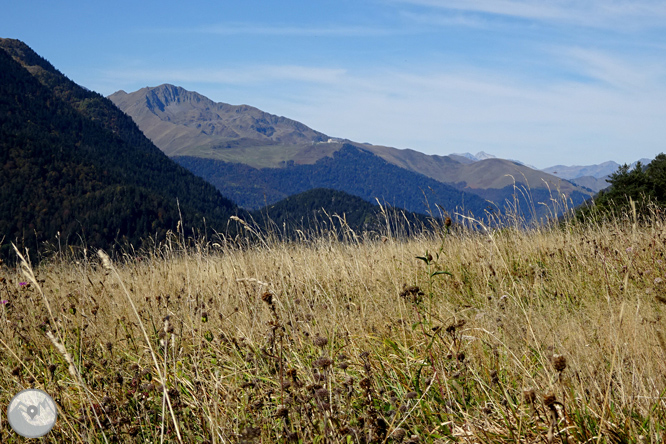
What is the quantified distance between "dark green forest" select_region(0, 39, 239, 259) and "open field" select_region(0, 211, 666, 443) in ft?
127

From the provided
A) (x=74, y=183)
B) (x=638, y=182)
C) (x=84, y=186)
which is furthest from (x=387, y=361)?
(x=74, y=183)

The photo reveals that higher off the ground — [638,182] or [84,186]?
[638,182]

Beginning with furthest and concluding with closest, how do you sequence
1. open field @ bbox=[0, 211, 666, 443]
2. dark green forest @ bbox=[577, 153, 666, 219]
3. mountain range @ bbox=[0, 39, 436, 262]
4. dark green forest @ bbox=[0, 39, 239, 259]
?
dark green forest @ bbox=[0, 39, 239, 259] < mountain range @ bbox=[0, 39, 436, 262] < dark green forest @ bbox=[577, 153, 666, 219] < open field @ bbox=[0, 211, 666, 443]

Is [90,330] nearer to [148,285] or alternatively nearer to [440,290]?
[148,285]

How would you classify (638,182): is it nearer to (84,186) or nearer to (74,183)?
(84,186)

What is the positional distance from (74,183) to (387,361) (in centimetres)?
11212

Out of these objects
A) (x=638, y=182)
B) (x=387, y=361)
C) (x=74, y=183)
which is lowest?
(x=74, y=183)

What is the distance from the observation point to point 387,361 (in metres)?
2.51

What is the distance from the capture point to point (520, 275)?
13.8ft

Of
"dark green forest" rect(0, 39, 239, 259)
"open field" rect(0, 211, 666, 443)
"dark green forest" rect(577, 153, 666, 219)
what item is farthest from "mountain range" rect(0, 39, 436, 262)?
"open field" rect(0, 211, 666, 443)

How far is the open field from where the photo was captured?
176cm

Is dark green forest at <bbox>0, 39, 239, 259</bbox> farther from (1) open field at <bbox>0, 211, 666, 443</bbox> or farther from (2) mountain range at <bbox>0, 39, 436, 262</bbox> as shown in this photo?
(1) open field at <bbox>0, 211, 666, 443</bbox>

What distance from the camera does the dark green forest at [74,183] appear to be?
7969 centimetres

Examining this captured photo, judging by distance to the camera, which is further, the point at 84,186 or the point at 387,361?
the point at 84,186
